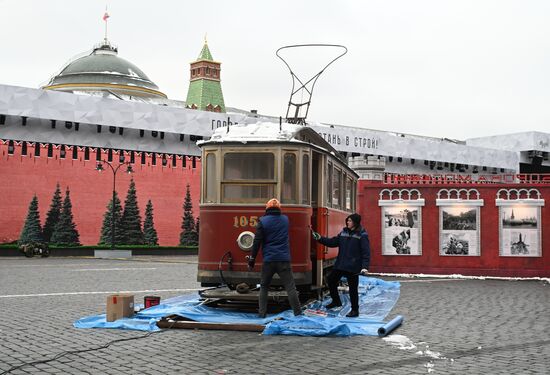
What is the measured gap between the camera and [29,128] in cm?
4391

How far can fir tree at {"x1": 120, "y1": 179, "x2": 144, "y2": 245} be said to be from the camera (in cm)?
4350

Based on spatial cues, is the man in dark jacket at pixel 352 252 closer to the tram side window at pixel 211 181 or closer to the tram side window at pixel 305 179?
the tram side window at pixel 305 179

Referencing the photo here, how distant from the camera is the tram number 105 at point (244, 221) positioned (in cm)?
1132

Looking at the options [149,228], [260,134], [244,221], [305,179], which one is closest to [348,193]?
[305,179]

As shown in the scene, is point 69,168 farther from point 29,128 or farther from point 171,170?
point 171,170

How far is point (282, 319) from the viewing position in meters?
10.1

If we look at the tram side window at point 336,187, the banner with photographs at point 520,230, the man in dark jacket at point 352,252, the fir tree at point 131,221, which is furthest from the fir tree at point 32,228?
the man in dark jacket at point 352,252

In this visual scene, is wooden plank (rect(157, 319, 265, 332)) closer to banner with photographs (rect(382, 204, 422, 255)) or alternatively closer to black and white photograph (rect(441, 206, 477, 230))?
banner with photographs (rect(382, 204, 422, 255))

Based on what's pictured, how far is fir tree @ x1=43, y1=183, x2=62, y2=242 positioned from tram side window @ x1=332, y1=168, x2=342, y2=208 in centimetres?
2965

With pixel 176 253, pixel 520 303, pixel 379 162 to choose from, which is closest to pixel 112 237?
pixel 176 253

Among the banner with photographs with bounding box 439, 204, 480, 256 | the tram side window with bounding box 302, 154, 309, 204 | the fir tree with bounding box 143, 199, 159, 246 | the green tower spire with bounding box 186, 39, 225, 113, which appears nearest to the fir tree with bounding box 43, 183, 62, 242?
the fir tree with bounding box 143, 199, 159, 246

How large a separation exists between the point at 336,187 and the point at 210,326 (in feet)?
17.9

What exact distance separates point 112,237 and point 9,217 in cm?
576

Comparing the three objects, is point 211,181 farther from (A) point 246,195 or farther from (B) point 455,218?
(B) point 455,218
